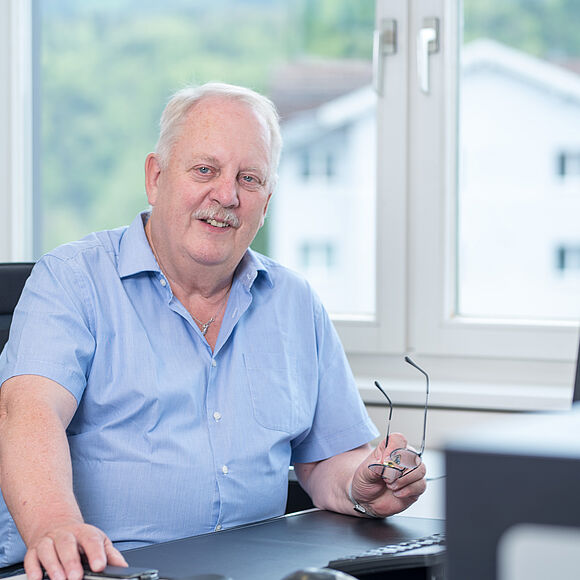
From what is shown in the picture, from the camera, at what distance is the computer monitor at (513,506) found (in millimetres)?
354

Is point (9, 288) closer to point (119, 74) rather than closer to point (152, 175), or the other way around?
point (152, 175)

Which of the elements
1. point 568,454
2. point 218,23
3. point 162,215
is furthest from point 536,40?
point 568,454

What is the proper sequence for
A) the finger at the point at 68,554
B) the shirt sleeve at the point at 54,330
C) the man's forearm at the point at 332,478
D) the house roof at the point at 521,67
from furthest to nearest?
the house roof at the point at 521,67 → the man's forearm at the point at 332,478 → the shirt sleeve at the point at 54,330 → the finger at the point at 68,554

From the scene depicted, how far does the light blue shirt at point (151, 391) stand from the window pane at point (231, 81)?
2.56 ft

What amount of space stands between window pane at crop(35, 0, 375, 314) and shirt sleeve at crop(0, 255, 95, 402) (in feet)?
3.24

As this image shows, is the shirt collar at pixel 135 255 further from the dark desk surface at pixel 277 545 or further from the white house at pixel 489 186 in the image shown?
the white house at pixel 489 186

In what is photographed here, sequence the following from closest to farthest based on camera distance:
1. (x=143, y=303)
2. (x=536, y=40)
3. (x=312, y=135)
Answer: (x=143, y=303), (x=536, y=40), (x=312, y=135)

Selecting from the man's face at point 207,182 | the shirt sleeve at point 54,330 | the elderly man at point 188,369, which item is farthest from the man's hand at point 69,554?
the man's face at point 207,182

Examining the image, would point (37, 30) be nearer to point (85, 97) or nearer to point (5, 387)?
point (85, 97)


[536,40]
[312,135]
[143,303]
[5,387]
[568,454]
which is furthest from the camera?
[312,135]

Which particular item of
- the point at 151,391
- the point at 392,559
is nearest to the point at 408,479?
the point at 392,559

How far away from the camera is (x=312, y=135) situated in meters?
2.29

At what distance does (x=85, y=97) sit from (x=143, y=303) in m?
1.27

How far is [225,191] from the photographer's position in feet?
4.92
